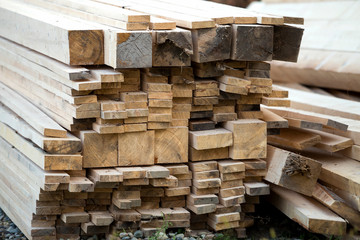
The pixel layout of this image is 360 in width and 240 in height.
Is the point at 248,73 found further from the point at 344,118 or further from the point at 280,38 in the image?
the point at 344,118

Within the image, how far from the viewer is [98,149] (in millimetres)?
4590

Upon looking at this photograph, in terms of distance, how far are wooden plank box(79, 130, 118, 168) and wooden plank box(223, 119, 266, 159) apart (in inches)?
39.0

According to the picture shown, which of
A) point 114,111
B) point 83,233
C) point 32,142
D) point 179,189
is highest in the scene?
point 114,111

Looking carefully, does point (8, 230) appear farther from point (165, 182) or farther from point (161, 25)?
point (161, 25)

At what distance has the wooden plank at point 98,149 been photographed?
455cm

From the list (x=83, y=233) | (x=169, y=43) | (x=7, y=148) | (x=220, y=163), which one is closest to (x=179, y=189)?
(x=220, y=163)

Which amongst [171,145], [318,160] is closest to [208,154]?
[171,145]

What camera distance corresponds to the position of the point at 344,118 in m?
5.59

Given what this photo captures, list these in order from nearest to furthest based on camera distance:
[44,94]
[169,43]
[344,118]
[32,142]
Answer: [169,43] → [32,142] → [44,94] → [344,118]

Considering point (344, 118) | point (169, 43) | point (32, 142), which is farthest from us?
point (344, 118)

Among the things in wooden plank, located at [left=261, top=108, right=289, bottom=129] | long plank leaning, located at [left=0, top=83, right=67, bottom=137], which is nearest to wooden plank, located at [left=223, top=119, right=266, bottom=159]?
wooden plank, located at [left=261, top=108, right=289, bottom=129]

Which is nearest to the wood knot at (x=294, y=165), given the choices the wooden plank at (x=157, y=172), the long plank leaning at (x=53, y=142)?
the wooden plank at (x=157, y=172)

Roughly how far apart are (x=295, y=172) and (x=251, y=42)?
1.14 meters

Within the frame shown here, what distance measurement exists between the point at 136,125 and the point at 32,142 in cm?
90
